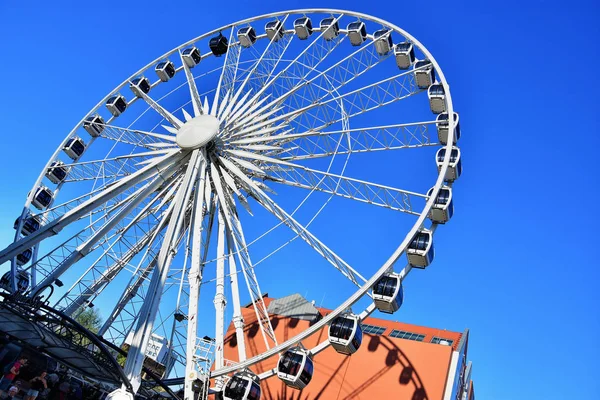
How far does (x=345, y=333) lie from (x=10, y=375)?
9069 millimetres

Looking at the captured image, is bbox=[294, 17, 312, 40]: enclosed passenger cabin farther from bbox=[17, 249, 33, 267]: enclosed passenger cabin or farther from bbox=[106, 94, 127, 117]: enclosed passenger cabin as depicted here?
bbox=[17, 249, 33, 267]: enclosed passenger cabin

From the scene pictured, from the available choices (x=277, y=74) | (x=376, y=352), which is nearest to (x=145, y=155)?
(x=277, y=74)

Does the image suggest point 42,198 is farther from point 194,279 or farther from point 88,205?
point 194,279

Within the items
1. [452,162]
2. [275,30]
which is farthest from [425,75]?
[275,30]

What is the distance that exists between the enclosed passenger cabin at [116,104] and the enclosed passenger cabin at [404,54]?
14.2 meters

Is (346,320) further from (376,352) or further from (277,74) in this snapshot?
(277,74)

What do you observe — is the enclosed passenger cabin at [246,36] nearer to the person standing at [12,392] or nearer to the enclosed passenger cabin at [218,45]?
the enclosed passenger cabin at [218,45]

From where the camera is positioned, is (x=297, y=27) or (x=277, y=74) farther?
(x=297, y=27)

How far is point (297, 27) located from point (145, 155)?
10466mm

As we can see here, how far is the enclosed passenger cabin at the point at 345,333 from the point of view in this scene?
652 inches

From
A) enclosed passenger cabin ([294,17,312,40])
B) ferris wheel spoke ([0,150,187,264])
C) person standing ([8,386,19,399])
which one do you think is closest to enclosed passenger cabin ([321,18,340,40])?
enclosed passenger cabin ([294,17,312,40])

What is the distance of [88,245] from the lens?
19.1 meters

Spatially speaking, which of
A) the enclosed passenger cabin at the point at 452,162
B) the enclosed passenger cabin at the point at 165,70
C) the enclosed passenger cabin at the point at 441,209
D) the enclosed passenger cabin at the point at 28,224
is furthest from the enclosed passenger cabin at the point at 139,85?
the enclosed passenger cabin at the point at 441,209

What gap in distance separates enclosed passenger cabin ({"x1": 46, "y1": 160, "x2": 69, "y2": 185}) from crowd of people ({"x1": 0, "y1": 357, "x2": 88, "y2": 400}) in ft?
43.5
